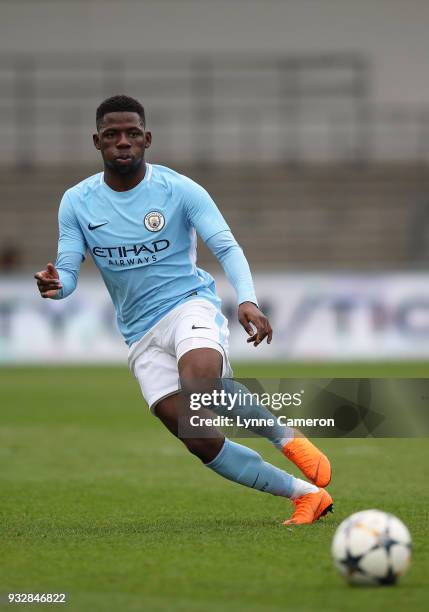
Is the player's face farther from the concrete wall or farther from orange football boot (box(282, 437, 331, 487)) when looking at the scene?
the concrete wall

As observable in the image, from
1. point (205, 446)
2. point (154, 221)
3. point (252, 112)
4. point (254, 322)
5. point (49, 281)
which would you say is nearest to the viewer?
point (254, 322)

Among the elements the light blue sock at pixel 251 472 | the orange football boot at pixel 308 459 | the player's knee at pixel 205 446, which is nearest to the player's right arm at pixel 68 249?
the player's knee at pixel 205 446

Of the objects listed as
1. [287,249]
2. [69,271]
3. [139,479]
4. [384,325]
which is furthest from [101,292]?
[69,271]

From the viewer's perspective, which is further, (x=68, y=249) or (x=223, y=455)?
(x=68, y=249)

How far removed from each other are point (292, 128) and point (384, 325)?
21.7ft

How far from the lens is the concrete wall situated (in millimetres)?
26219

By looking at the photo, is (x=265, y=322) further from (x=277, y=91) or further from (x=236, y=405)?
(x=277, y=91)

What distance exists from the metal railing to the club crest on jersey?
741 inches

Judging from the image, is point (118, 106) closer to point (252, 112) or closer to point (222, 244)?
point (222, 244)

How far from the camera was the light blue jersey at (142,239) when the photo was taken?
21.9 ft

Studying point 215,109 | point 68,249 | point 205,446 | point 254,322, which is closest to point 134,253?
point 68,249

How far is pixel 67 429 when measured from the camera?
1279 cm

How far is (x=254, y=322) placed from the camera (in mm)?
6062

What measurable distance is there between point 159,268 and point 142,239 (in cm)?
18
